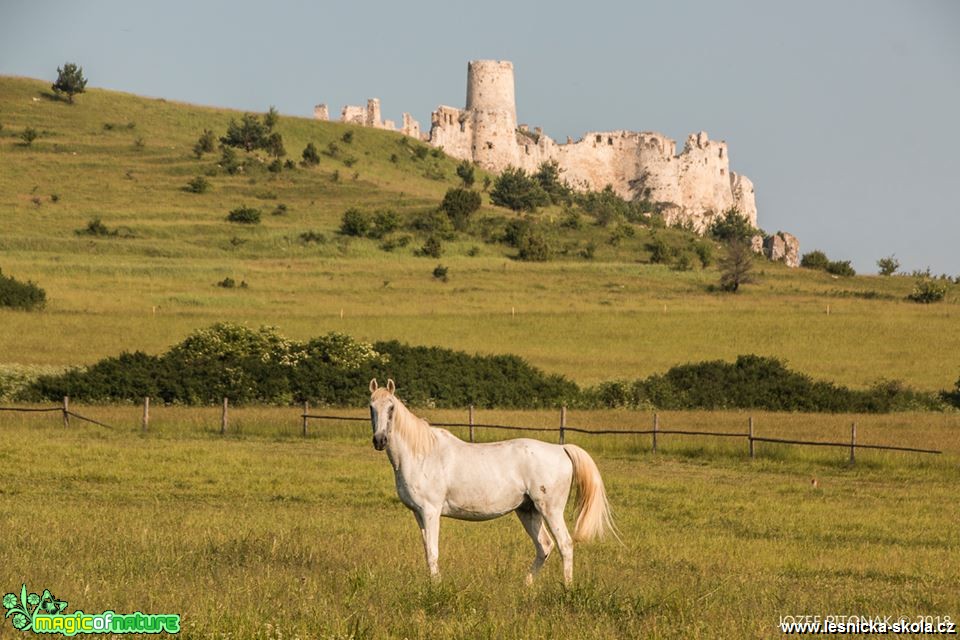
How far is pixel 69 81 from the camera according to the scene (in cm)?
14188

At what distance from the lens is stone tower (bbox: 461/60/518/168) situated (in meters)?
175

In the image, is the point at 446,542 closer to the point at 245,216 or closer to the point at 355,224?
the point at 355,224

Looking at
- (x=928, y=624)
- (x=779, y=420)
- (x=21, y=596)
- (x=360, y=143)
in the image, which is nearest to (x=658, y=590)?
(x=928, y=624)

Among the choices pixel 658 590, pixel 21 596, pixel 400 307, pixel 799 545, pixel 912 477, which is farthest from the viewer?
pixel 400 307

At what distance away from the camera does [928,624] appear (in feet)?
38.6

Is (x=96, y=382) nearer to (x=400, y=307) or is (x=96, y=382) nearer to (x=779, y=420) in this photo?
(x=779, y=420)

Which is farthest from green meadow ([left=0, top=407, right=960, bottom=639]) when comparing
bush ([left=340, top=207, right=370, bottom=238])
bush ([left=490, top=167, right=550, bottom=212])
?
bush ([left=490, top=167, right=550, bottom=212])

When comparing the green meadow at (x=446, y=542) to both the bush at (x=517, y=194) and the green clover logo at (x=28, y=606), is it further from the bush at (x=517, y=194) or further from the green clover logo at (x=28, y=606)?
the bush at (x=517, y=194)

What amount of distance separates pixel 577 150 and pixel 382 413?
176606mm

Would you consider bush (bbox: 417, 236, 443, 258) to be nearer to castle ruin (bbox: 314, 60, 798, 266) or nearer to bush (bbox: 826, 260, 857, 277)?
bush (bbox: 826, 260, 857, 277)

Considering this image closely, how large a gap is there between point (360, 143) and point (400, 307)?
267 feet

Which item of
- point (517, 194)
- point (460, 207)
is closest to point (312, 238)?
point (460, 207)

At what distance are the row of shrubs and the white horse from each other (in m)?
29.9

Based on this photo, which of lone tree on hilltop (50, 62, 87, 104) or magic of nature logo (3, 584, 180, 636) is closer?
magic of nature logo (3, 584, 180, 636)
